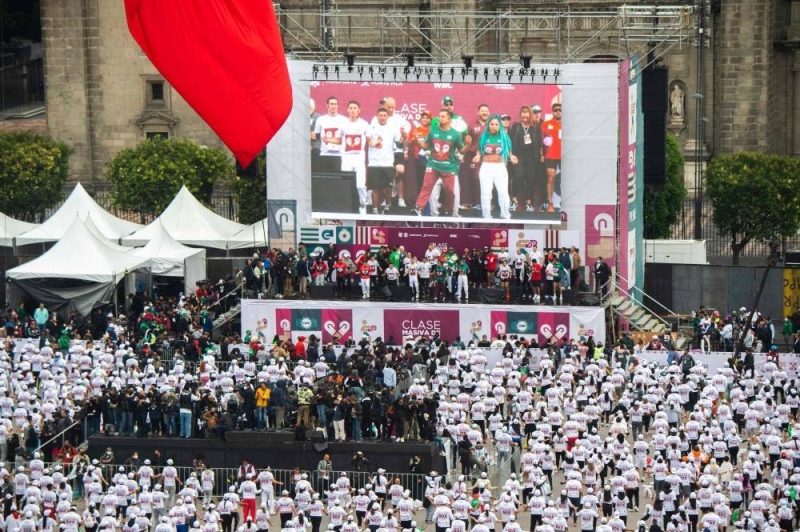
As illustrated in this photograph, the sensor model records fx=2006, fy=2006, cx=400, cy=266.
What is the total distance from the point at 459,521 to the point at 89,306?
78.7ft

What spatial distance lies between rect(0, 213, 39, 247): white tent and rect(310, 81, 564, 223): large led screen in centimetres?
1456

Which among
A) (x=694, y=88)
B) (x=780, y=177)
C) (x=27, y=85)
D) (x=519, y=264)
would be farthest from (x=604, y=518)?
(x=27, y=85)

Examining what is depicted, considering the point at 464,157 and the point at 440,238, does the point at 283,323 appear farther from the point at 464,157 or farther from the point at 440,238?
the point at 464,157

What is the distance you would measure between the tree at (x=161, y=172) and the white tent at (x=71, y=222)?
607 cm

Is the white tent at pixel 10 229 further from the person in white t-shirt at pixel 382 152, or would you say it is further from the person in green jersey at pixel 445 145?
the person in green jersey at pixel 445 145

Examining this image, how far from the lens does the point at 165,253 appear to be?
208 ft

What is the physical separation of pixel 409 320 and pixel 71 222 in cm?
1455

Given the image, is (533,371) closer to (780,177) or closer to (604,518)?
(604,518)

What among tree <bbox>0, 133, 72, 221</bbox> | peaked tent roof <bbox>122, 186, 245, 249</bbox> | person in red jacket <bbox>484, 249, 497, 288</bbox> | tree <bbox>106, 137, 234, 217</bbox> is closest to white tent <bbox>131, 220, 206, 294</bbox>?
peaked tent roof <bbox>122, 186, 245, 249</bbox>

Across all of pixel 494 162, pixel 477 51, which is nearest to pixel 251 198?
pixel 477 51

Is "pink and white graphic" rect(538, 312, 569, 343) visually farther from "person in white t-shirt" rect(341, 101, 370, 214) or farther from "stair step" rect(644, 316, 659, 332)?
"person in white t-shirt" rect(341, 101, 370, 214)

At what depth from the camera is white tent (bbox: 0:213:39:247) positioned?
6919cm

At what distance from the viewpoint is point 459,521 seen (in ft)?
128

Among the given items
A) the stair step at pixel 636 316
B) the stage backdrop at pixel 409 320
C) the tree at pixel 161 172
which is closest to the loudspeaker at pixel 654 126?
the stair step at pixel 636 316
